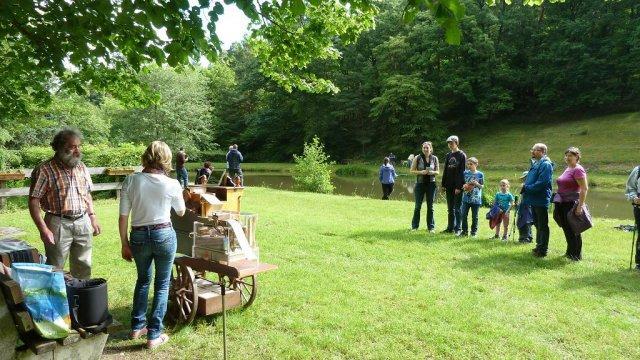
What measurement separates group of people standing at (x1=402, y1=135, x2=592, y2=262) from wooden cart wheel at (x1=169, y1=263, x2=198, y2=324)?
5.58 m

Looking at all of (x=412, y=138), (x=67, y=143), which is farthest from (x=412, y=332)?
(x=412, y=138)

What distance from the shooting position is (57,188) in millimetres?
4227

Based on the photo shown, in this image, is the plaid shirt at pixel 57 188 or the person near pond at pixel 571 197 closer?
the plaid shirt at pixel 57 188

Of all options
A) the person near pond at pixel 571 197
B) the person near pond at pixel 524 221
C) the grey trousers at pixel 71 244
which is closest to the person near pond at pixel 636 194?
the person near pond at pixel 571 197

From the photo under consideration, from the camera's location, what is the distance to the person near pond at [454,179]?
29.1 feet

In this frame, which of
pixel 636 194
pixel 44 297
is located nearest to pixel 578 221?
pixel 636 194

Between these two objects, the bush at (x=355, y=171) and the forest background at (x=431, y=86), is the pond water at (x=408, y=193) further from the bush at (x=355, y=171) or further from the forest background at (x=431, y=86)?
the forest background at (x=431, y=86)

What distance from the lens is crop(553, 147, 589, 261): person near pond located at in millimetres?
7000

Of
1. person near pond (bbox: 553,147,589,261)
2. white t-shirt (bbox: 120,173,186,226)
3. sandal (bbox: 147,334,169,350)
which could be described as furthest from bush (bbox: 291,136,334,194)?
white t-shirt (bbox: 120,173,186,226)

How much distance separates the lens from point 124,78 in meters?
6.52

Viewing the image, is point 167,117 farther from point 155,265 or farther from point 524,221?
point 155,265

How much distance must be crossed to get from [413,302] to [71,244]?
12.0ft

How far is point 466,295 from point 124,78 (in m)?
5.45

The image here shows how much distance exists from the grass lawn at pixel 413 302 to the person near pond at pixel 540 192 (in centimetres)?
31
